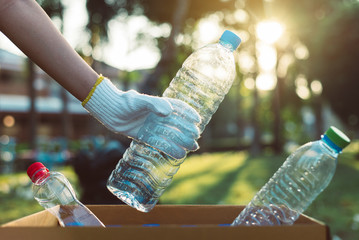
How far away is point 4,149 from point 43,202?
19216 millimetres

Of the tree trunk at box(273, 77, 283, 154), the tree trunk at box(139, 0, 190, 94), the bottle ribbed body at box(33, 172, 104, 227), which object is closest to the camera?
the bottle ribbed body at box(33, 172, 104, 227)

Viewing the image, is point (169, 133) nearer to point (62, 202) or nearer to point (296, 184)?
point (62, 202)

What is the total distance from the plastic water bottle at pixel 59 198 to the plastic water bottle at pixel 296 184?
1.60 ft

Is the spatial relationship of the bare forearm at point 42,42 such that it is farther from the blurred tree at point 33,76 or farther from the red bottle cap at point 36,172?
the blurred tree at point 33,76

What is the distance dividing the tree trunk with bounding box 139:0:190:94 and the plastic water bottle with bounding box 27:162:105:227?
224 inches

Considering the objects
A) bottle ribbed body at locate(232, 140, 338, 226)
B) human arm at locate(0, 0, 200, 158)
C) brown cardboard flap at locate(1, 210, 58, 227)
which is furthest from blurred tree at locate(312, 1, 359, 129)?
brown cardboard flap at locate(1, 210, 58, 227)

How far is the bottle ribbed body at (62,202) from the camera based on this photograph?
1.48m

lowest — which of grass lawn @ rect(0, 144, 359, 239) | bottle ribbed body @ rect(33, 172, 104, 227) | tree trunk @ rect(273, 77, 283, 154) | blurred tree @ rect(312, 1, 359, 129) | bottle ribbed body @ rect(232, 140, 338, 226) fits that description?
tree trunk @ rect(273, 77, 283, 154)

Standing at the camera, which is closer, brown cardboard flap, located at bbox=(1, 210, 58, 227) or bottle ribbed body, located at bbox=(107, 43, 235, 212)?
brown cardboard flap, located at bbox=(1, 210, 58, 227)

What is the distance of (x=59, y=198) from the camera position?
5.50 feet

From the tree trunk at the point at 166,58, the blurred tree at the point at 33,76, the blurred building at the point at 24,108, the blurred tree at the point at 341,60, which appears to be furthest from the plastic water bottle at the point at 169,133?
Result: the blurred building at the point at 24,108

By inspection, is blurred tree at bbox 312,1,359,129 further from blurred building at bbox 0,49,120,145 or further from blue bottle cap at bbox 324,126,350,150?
blurred building at bbox 0,49,120,145

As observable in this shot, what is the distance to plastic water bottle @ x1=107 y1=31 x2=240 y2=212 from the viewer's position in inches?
59.9

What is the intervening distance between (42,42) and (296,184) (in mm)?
1126
